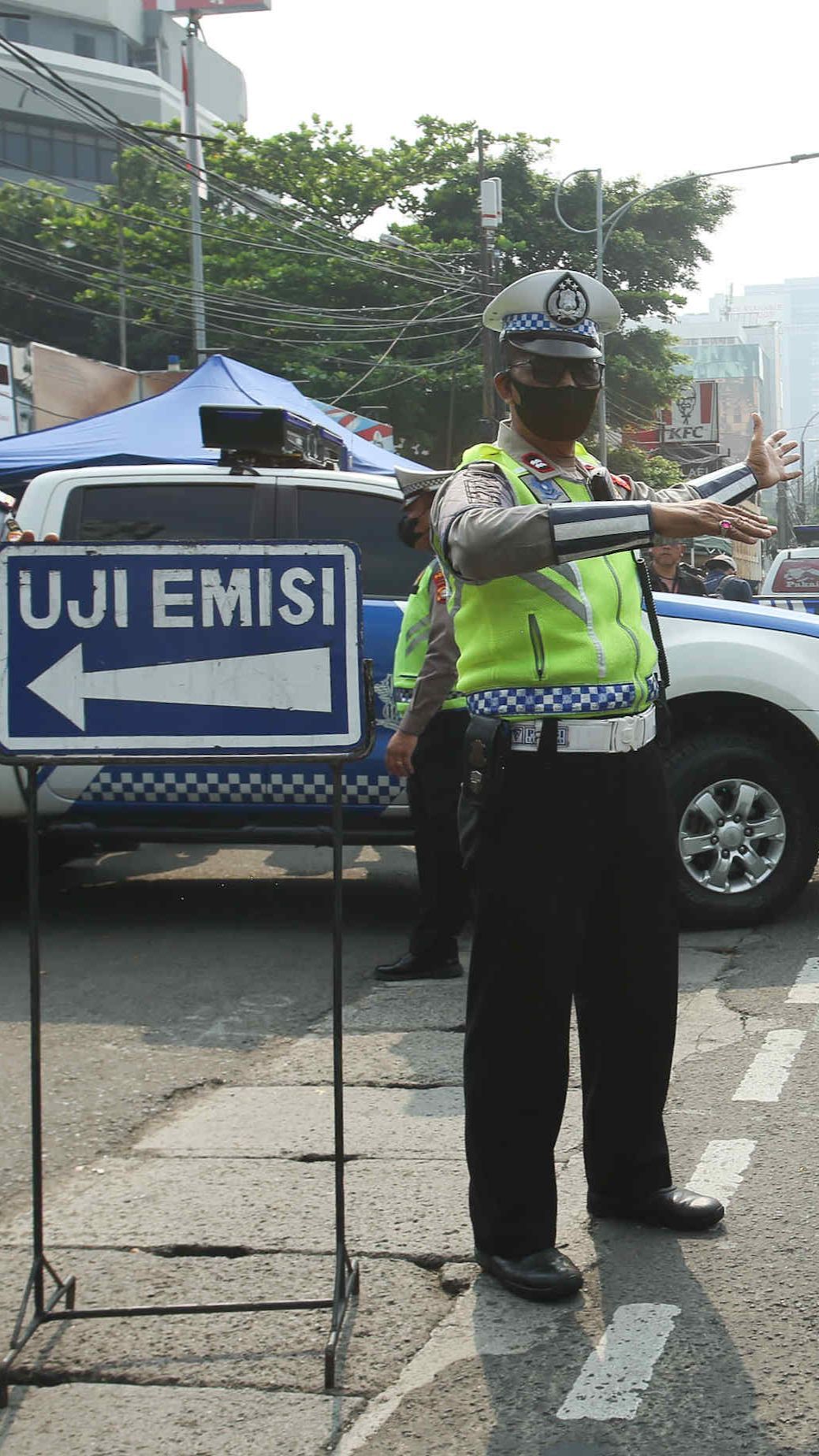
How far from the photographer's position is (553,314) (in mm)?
3180

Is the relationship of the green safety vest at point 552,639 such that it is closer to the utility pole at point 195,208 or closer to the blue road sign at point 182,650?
the blue road sign at point 182,650

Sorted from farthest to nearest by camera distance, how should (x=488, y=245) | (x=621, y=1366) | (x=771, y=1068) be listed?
1. (x=488, y=245)
2. (x=771, y=1068)
3. (x=621, y=1366)

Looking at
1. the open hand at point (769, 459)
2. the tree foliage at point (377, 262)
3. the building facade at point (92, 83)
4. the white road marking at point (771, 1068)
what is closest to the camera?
the open hand at point (769, 459)

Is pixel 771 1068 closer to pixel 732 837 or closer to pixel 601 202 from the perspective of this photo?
pixel 732 837

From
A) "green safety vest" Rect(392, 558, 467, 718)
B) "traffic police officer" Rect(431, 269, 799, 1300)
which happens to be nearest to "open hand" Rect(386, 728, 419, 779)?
"green safety vest" Rect(392, 558, 467, 718)

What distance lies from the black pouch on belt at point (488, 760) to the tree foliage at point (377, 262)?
28608 mm

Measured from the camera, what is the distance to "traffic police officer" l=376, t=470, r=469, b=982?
557cm

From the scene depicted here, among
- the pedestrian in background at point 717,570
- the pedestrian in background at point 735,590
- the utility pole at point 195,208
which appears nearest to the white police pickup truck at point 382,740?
the pedestrian in background at point 735,590

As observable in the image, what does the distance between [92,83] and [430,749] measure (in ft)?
252

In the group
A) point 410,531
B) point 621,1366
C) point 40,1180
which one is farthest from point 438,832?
point 621,1366

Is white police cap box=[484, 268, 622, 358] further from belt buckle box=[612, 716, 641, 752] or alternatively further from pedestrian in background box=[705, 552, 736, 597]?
pedestrian in background box=[705, 552, 736, 597]

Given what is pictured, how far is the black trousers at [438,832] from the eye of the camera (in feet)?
18.9

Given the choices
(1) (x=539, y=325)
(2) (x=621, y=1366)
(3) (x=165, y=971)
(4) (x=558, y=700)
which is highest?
(1) (x=539, y=325)

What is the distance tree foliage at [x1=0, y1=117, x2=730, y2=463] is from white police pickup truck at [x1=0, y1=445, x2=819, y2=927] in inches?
980
